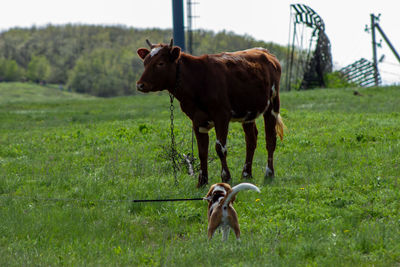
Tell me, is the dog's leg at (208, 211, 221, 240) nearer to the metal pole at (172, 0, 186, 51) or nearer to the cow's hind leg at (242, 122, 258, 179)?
the cow's hind leg at (242, 122, 258, 179)

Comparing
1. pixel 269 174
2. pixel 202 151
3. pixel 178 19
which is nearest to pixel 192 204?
pixel 202 151

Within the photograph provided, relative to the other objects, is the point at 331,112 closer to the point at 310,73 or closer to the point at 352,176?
the point at 352,176

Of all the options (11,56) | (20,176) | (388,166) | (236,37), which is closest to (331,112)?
(388,166)

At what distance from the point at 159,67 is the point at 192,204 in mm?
2374

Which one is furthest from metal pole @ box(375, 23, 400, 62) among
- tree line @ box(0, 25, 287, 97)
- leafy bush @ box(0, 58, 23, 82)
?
leafy bush @ box(0, 58, 23, 82)

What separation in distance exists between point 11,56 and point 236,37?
80.1 meters

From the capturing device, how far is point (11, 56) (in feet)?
566

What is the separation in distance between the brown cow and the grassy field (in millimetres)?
1186

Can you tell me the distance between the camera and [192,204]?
26.1 ft

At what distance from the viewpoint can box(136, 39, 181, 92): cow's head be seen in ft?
26.8

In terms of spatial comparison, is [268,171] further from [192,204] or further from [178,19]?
[178,19]

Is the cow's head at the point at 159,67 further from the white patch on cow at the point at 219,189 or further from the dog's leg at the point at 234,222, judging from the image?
the dog's leg at the point at 234,222

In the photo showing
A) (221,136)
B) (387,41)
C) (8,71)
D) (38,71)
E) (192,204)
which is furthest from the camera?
(38,71)

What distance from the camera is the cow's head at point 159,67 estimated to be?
8.17 metres
